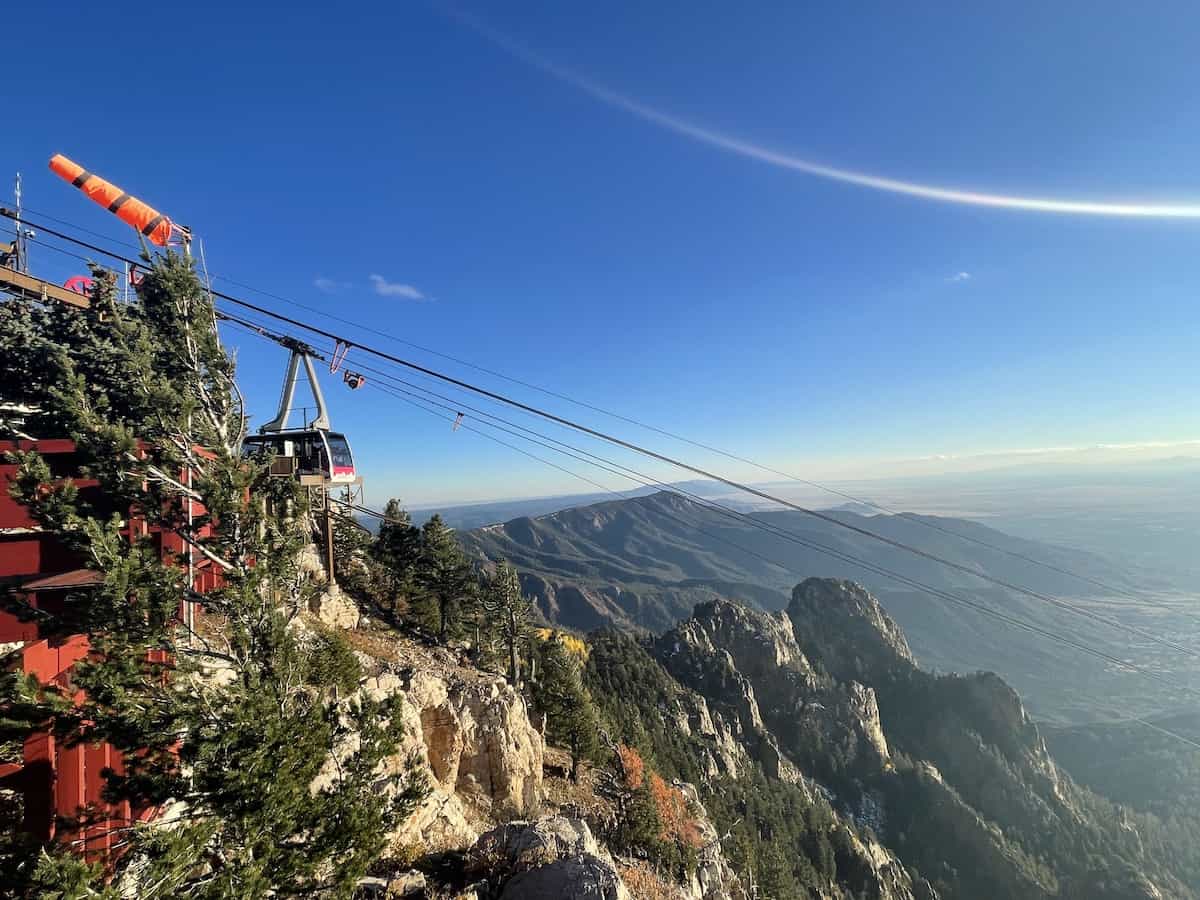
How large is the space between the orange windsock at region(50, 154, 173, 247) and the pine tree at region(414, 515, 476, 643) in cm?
2366

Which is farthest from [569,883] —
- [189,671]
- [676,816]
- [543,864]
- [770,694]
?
[770,694]

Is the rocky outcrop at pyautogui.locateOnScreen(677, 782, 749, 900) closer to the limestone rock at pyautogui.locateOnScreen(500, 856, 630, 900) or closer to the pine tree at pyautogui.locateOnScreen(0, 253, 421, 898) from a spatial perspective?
the limestone rock at pyautogui.locateOnScreen(500, 856, 630, 900)

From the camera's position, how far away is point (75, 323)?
22.5 m

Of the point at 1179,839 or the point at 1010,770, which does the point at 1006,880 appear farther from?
the point at 1179,839

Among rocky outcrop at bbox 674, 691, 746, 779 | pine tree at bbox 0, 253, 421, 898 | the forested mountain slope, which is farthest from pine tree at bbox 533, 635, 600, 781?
rocky outcrop at bbox 674, 691, 746, 779

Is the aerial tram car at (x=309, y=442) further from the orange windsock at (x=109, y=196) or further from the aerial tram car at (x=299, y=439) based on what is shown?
the orange windsock at (x=109, y=196)

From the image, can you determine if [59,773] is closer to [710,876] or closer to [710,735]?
[710,876]

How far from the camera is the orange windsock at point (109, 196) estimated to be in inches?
724

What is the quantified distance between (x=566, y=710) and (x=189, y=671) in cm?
2803

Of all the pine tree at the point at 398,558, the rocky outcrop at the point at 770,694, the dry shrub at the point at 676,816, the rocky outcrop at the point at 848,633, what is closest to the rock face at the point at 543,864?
the dry shrub at the point at 676,816

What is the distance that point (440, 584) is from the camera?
117ft

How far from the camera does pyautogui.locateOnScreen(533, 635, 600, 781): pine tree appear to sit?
3177 cm

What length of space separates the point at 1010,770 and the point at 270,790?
16407cm

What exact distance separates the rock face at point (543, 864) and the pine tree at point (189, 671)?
160 inches
